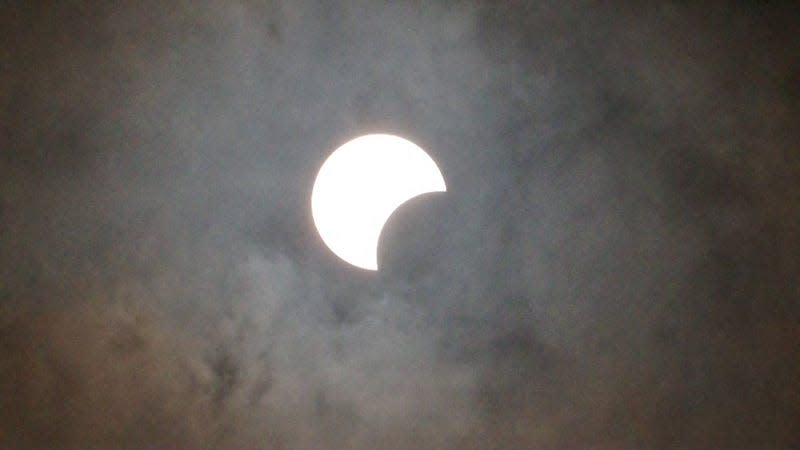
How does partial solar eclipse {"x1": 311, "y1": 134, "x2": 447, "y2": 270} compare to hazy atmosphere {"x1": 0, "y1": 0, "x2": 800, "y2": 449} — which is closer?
partial solar eclipse {"x1": 311, "y1": 134, "x2": 447, "y2": 270}

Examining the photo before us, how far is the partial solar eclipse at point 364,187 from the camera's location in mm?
2934

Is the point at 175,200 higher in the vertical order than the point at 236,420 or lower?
higher

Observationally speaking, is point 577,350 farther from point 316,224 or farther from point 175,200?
point 175,200

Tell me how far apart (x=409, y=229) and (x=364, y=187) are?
33 cm

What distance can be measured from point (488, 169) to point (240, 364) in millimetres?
1374

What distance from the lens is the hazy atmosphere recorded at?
304 cm

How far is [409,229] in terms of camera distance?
3.14 meters

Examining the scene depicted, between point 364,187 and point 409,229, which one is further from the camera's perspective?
point 409,229

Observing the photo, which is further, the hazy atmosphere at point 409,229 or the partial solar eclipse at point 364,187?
the hazy atmosphere at point 409,229

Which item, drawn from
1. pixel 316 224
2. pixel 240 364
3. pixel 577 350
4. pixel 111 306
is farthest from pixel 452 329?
pixel 111 306

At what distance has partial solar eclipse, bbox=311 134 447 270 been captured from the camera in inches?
115

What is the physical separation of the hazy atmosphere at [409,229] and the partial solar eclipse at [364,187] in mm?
88

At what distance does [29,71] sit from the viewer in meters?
3.08

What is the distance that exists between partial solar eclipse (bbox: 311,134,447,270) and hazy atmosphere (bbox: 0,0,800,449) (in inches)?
3.5
